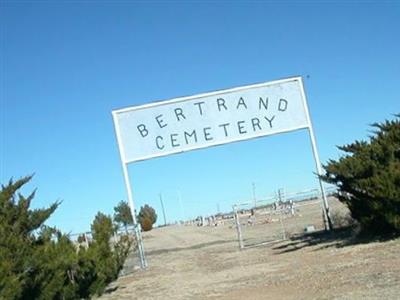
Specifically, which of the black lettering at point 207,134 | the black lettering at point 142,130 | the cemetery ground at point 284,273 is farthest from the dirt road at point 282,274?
the black lettering at point 142,130

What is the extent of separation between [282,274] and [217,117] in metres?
10.5

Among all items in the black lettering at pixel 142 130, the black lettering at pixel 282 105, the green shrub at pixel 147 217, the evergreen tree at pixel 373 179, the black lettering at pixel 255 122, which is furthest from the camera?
the green shrub at pixel 147 217

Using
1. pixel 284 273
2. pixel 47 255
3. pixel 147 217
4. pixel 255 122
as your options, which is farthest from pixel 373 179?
pixel 147 217

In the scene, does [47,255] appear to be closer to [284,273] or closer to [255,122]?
[284,273]

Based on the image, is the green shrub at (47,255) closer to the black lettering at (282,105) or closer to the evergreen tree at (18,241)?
the evergreen tree at (18,241)

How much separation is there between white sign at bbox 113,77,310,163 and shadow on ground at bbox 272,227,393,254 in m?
4.05

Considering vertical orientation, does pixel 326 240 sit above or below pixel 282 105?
below

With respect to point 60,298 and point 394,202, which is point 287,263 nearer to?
point 394,202

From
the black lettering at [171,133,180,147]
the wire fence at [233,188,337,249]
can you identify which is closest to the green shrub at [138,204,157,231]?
the wire fence at [233,188,337,249]

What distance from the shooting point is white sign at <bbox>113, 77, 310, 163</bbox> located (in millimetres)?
24547

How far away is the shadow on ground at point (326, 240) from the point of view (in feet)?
64.2

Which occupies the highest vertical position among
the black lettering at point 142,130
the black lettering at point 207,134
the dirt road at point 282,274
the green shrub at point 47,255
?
the black lettering at point 142,130

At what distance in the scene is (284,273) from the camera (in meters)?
15.5

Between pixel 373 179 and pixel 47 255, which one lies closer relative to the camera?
pixel 47 255
